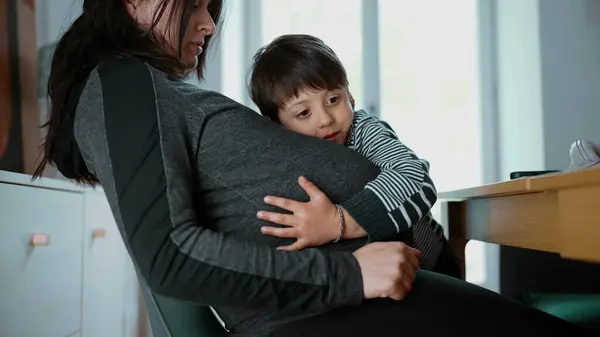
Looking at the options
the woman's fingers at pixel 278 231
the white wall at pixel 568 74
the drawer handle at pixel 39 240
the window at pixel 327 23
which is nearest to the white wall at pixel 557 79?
the white wall at pixel 568 74

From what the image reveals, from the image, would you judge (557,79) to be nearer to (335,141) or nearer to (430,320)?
(335,141)

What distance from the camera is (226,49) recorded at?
123 inches

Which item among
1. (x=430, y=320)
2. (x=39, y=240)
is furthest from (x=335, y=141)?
(x=39, y=240)

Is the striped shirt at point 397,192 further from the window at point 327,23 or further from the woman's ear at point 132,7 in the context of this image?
the window at point 327,23

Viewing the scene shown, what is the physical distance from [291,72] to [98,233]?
964 millimetres

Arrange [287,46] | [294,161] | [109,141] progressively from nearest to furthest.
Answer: [109,141], [294,161], [287,46]

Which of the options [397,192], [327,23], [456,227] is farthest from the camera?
[327,23]

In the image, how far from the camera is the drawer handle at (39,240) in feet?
4.48

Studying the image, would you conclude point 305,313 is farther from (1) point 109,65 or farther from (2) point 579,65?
(2) point 579,65

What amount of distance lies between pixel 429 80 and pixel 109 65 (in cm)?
267

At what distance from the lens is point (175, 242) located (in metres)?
0.74

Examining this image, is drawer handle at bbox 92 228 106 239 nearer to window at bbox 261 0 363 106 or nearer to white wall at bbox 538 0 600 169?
window at bbox 261 0 363 106

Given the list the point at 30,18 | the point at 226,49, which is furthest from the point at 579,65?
the point at 30,18

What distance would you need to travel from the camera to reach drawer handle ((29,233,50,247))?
137 cm
